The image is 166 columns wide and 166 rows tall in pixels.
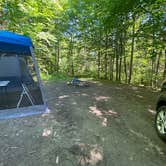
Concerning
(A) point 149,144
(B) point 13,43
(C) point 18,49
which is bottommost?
(A) point 149,144

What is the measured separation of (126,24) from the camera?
30.5 ft

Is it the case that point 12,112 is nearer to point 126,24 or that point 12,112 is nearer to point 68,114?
point 68,114

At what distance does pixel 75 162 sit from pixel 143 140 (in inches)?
51.9

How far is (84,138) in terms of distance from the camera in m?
3.35

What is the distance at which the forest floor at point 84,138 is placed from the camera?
108 inches

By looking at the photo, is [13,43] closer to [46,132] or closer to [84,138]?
[46,132]

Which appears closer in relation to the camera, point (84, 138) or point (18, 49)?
point (84, 138)

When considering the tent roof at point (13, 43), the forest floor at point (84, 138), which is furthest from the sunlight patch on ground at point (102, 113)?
the tent roof at point (13, 43)

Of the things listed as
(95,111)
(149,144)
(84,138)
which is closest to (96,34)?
(95,111)

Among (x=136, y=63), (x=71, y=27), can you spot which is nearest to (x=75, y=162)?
(x=71, y=27)

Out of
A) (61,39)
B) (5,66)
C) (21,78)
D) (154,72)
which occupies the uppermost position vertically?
(61,39)

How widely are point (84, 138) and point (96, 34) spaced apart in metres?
11.5

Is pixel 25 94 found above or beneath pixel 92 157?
above

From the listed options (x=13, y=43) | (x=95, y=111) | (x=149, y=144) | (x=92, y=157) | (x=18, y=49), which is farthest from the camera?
(x=95, y=111)
